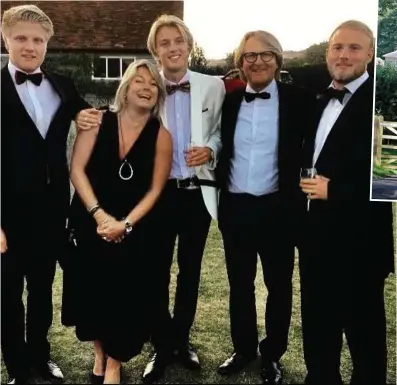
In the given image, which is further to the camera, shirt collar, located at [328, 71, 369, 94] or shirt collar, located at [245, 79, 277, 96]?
shirt collar, located at [245, 79, 277, 96]

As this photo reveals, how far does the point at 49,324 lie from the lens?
3312 millimetres

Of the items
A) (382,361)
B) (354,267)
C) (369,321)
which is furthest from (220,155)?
(382,361)

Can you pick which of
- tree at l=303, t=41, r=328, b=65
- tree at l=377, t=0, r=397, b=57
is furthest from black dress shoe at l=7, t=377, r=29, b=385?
tree at l=377, t=0, r=397, b=57

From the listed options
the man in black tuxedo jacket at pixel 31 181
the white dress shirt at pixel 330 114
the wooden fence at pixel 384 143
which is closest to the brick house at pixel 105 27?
the man in black tuxedo jacket at pixel 31 181

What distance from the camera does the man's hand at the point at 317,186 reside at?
297 centimetres

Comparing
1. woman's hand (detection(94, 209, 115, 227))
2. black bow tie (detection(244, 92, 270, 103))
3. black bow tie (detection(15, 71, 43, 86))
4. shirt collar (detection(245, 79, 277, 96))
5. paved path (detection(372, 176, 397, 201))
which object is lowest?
woman's hand (detection(94, 209, 115, 227))

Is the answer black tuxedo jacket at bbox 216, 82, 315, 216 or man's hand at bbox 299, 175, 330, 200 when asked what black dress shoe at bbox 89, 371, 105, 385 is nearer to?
black tuxedo jacket at bbox 216, 82, 315, 216

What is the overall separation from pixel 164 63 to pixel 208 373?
174cm

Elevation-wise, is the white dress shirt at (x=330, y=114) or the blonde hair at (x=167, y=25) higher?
the blonde hair at (x=167, y=25)

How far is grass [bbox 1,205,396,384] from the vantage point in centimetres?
331

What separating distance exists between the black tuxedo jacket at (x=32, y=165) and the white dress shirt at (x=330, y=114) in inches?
49.2

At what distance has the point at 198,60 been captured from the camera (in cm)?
322

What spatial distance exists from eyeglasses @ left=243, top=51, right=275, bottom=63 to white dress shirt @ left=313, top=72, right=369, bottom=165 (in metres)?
0.35

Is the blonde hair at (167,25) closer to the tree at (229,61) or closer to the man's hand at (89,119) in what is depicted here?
the tree at (229,61)
